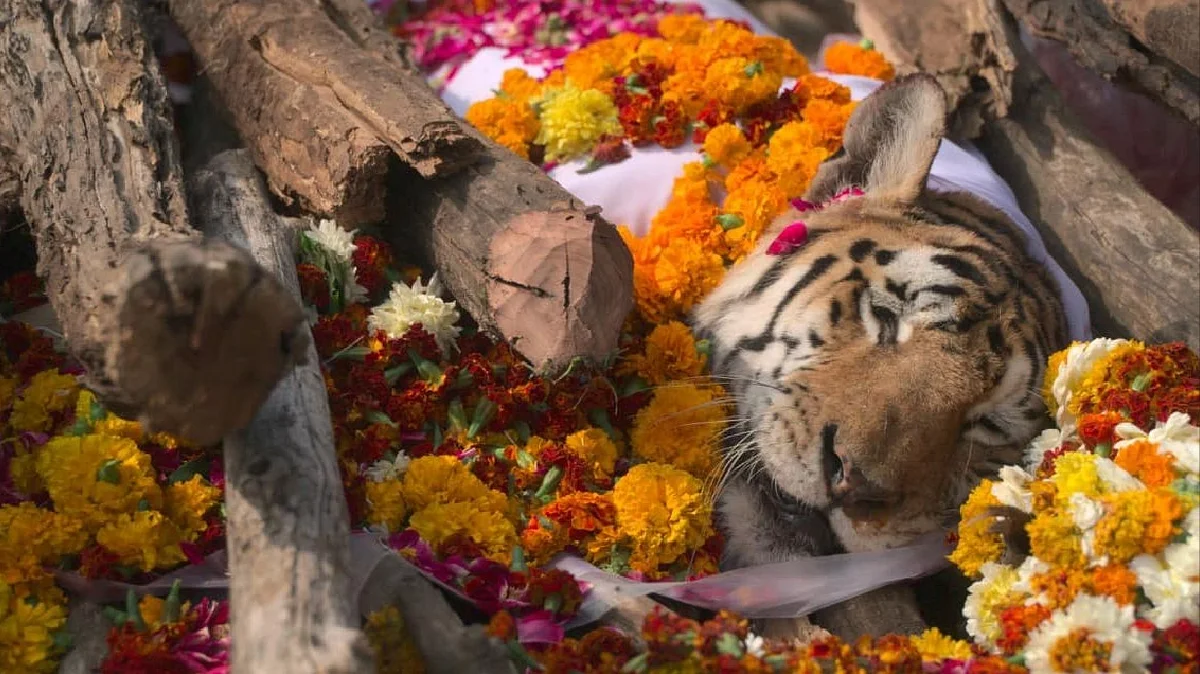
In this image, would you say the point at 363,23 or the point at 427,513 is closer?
the point at 427,513

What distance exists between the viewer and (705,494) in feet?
9.23

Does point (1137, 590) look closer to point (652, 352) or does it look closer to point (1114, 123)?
point (652, 352)

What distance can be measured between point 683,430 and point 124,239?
4.56ft

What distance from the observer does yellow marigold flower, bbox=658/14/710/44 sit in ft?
14.2

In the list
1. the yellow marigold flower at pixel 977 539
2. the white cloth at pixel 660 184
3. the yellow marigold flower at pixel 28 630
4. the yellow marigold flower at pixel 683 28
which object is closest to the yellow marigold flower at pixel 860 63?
the yellow marigold flower at pixel 683 28

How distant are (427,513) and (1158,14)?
8.98 feet

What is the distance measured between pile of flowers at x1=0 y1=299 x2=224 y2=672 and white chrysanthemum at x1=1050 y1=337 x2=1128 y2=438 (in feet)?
6.31

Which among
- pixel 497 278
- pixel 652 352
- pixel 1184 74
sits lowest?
pixel 652 352

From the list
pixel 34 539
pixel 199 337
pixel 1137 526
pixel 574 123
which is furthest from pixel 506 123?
pixel 1137 526

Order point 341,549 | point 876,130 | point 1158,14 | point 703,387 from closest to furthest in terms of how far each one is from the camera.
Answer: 1. point 341,549
2. point 703,387
3. point 876,130
4. point 1158,14

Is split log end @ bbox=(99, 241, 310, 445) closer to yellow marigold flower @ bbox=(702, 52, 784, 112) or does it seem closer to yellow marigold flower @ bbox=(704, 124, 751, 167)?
yellow marigold flower @ bbox=(704, 124, 751, 167)

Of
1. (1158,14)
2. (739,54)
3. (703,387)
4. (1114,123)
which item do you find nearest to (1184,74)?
(1158,14)

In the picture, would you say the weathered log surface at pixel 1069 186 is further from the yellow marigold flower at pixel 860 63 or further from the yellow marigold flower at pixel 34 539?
the yellow marigold flower at pixel 34 539

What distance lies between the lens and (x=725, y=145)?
365 cm
